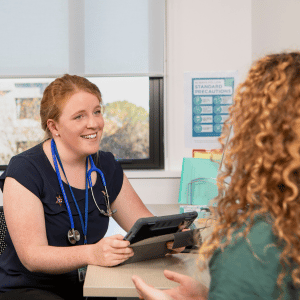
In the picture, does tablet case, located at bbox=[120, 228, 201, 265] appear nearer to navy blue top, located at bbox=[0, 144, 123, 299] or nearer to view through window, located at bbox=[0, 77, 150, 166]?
navy blue top, located at bbox=[0, 144, 123, 299]

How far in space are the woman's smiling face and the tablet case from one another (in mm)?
493

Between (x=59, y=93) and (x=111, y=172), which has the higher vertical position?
(x=59, y=93)

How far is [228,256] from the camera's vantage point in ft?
1.98

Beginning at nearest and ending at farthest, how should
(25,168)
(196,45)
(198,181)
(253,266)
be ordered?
1. (253,266)
2. (25,168)
3. (198,181)
4. (196,45)

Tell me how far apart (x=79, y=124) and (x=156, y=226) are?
0.61 metres

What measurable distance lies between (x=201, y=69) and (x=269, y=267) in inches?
79.0

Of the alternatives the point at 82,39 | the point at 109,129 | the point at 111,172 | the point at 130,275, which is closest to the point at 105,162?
the point at 111,172

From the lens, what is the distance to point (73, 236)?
1.33 m

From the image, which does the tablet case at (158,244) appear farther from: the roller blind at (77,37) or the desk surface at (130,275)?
the roller blind at (77,37)

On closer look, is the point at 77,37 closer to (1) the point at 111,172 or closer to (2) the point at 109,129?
(2) the point at 109,129

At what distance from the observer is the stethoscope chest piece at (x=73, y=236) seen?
4.35 feet

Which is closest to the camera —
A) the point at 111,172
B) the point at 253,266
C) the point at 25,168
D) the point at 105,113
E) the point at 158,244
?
the point at 253,266

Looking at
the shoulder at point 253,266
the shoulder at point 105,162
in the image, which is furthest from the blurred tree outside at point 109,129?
the shoulder at point 253,266

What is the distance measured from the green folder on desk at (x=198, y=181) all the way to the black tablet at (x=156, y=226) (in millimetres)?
870
